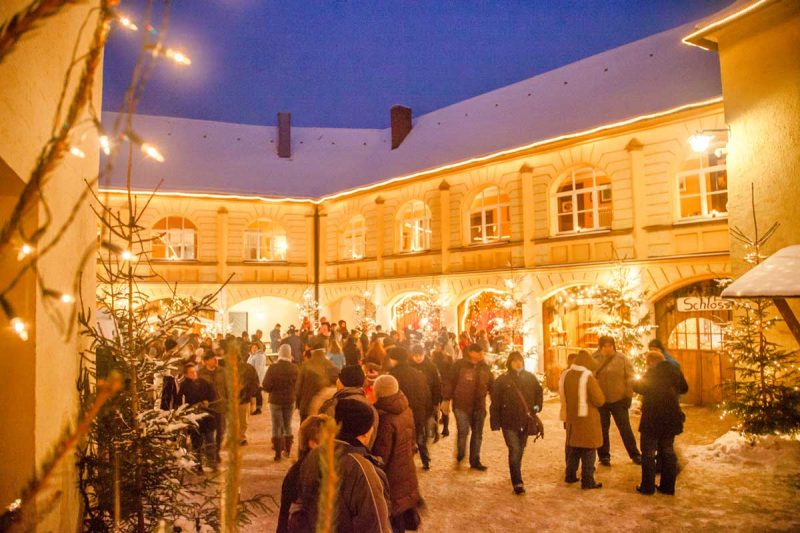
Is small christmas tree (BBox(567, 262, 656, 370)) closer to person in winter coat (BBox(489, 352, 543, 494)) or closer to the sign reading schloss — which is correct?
the sign reading schloss

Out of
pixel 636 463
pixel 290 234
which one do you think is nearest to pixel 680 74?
pixel 636 463

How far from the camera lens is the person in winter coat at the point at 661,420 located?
670 centimetres

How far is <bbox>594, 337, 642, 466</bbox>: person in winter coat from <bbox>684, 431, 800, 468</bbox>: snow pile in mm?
1336

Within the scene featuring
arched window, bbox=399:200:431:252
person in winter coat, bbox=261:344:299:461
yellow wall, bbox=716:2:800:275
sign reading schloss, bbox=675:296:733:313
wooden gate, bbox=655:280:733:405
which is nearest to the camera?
person in winter coat, bbox=261:344:299:461

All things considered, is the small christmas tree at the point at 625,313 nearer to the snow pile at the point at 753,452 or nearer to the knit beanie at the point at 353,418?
the snow pile at the point at 753,452

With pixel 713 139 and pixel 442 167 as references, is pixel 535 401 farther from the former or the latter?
pixel 442 167

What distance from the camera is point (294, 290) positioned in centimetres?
2414

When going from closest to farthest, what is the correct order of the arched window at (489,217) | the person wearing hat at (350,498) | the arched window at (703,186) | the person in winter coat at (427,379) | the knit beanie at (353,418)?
the person wearing hat at (350,498) < the knit beanie at (353,418) < the person in winter coat at (427,379) < the arched window at (703,186) < the arched window at (489,217)

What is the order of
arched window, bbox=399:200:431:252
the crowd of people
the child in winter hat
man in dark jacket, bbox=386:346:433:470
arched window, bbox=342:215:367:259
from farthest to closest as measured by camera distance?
1. arched window, bbox=342:215:367:259
2. arched window, bbox=399:200:431:252
3. man in dark jacket, bbox=386:346:433:470
4. the child in winter hat
5. the crowd of people

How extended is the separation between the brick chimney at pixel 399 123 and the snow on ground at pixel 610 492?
1743cm

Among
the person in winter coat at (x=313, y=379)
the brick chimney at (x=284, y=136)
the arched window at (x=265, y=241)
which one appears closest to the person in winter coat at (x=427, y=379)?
the person in winter coat at (x=313, y=379)

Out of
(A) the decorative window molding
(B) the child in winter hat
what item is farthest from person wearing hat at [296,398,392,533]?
(A) the decorative window molding

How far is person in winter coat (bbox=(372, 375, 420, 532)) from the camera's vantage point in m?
4.70

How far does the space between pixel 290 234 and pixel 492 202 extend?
→ 10.0 metres
